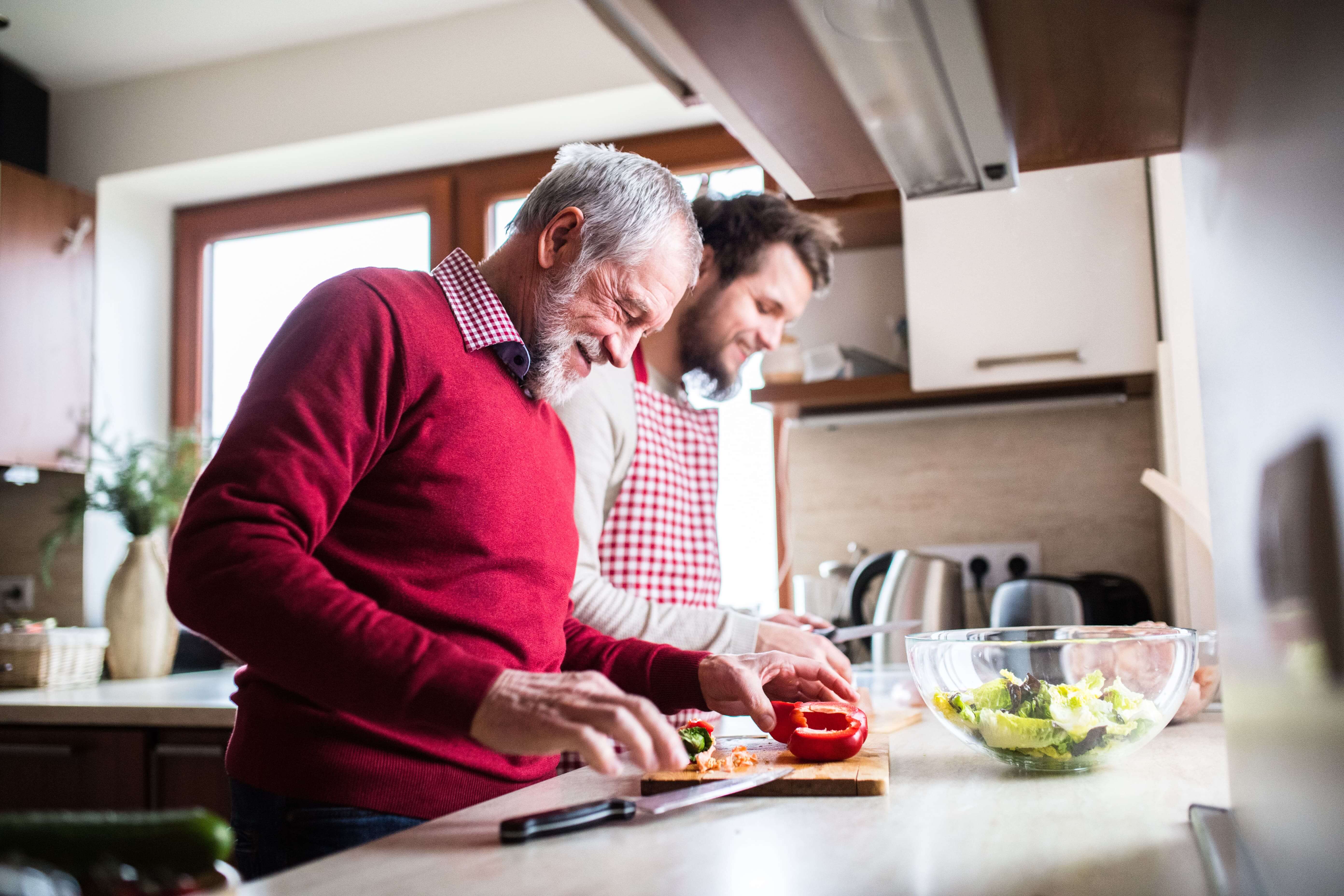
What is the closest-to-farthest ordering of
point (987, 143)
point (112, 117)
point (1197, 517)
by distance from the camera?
point (987, 143) < point (1197, 517) < point (112, 117)

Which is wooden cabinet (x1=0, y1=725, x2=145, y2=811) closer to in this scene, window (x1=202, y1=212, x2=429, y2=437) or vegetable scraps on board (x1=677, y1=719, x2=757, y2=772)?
window (x1=202, y1=212, x2=429, y2=437)

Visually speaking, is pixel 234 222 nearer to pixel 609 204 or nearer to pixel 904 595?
pixel 904 595

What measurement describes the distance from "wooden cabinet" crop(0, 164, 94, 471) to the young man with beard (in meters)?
1.90

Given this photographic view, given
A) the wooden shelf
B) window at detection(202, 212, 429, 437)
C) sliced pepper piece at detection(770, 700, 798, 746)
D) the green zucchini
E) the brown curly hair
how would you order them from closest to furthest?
the green zucchini
sliced pepper piece at detection(770, 700, 798, 746)
the brown curly hair
the wooden shelf
window at detection(202, 212, 429, 437)

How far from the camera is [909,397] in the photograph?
235cm

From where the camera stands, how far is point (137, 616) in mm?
2543

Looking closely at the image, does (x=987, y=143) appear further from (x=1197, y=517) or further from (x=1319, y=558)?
(x=1197, y=517)

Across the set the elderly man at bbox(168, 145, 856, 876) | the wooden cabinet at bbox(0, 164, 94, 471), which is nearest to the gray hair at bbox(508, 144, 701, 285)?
the elderly man at bbox(168, 145, 856, 876)

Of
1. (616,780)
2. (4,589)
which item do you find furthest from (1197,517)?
(4,589)

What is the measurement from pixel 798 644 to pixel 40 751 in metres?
1.57

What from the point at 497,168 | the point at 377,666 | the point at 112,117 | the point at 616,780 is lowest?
the point at 616,780

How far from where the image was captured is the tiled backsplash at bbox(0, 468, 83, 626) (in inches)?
119

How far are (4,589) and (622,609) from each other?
254 cm

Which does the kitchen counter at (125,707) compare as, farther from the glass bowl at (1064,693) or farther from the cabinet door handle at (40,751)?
the glass bowl at (1064,693)
